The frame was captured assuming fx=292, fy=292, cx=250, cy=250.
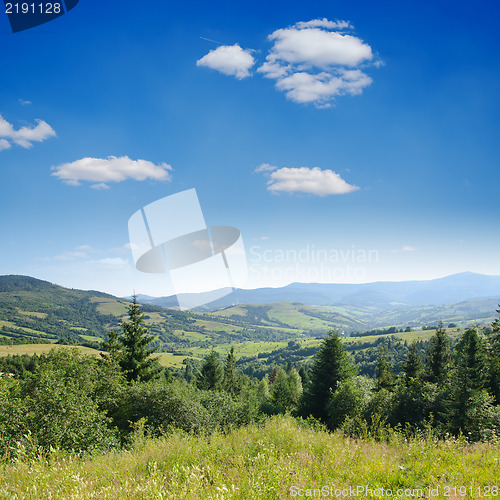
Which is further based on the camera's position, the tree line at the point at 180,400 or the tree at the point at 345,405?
the tree at the point at 345,405

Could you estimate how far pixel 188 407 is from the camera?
1238cm

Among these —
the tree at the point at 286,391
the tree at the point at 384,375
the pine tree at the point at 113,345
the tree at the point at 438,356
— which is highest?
the pine tree at the point at 113,345

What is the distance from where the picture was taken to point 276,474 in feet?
12.7

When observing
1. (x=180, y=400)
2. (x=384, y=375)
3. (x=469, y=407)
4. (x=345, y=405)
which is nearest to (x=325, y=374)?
(x=345, y=405)

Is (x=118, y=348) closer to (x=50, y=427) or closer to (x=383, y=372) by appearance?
(x=50, y=427)

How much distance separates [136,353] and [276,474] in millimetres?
21004

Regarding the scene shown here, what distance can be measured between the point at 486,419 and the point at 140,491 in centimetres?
1192

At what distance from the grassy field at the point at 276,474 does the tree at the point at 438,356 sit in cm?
2639

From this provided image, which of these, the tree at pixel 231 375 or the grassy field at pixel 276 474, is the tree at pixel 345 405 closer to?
the grassy field at pixel 276 474

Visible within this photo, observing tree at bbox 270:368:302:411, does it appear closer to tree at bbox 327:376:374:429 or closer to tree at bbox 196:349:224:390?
tree at bbox 196:349:224:390

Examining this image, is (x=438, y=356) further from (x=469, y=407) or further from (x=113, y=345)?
Answer: (x=113, y=345)

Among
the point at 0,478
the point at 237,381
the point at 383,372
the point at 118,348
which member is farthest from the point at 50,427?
the point at 237,381

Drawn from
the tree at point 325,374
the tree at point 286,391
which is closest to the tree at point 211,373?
the tree at point 325,374

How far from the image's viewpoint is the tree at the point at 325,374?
21705 millimetres
